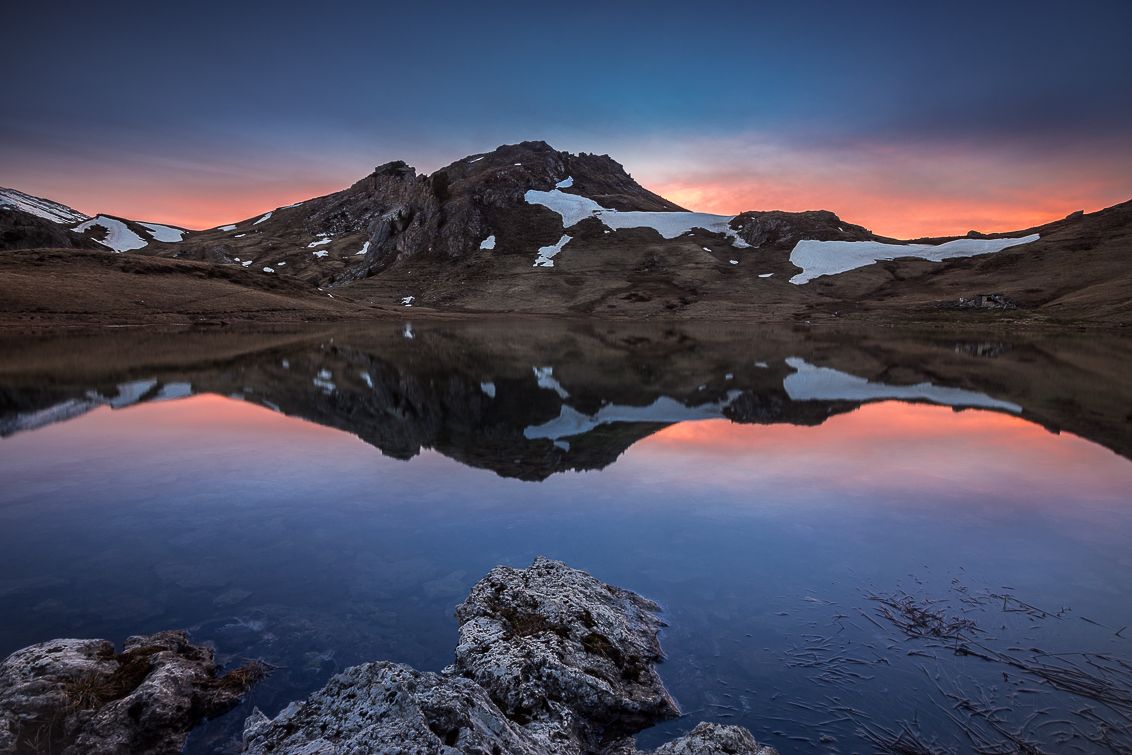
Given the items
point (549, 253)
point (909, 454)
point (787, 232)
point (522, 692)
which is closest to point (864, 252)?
point (787, 232)

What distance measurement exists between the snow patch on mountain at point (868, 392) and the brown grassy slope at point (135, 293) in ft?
293

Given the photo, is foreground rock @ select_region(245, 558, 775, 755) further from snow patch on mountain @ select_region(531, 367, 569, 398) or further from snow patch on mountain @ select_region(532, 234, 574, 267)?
snow patch on mountain @ select_region(532, 234, 574, 267)

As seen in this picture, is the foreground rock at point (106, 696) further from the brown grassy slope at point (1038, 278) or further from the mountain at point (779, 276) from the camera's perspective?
the mountain at point (779, 276)

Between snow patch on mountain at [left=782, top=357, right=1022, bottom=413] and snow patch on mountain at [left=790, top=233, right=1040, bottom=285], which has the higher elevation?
snow patch on mountain at [left=790, top=233, right=1040, bottom=285]

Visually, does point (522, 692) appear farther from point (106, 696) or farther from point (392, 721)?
point (106, 696)

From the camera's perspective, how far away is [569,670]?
883 cm

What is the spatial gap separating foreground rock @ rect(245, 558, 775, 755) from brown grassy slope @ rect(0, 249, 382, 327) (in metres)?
90.3

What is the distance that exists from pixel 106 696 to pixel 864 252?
651 feet

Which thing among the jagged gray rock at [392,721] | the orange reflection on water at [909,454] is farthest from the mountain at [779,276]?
the jagged gray rock at [392,721]

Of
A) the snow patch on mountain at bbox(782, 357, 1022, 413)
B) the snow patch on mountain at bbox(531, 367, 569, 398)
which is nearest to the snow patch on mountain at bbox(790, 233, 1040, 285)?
the snow patch on mountain at bbox(782, 357, 1022, 413)

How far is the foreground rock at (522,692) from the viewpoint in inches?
249

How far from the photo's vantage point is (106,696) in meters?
8.40

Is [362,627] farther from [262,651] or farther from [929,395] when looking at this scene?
[929,395]

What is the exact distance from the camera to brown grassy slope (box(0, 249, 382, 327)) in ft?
263
